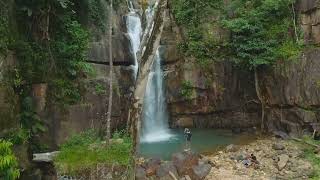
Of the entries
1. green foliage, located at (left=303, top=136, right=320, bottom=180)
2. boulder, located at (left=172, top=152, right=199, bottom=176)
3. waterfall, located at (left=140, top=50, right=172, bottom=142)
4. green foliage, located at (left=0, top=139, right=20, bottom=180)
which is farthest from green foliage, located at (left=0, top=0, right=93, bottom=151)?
green foliage, located at (left=303, top=136, right=320, bottom=180)

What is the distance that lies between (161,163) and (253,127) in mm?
7344

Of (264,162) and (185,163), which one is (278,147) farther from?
(185,163)

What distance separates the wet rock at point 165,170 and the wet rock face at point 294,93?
669 cm

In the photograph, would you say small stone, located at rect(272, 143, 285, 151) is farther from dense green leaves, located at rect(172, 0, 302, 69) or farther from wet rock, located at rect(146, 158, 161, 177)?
wet rock, located at rect(146, 158, 161, 177)

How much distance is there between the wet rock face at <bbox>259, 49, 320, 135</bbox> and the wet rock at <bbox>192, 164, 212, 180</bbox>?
566 cm

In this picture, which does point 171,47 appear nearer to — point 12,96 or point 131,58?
point 131,58

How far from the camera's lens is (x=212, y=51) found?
60.0 feet

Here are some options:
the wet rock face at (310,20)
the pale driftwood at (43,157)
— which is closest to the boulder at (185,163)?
the pale driftwood at (43,157)

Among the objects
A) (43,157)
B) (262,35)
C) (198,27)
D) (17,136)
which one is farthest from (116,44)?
(17,136)

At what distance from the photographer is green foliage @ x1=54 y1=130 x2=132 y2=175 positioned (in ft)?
31.8

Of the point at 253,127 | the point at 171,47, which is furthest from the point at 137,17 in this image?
the point at 253,127

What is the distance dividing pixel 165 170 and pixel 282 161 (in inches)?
152

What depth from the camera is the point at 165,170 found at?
11.0 meters

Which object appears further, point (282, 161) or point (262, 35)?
point (262, 35)
